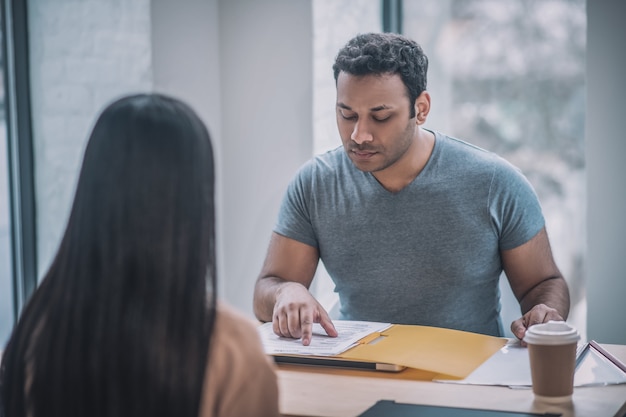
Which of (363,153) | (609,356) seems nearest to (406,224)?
Answer: (363,153)

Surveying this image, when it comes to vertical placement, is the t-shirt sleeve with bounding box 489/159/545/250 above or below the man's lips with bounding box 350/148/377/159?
below

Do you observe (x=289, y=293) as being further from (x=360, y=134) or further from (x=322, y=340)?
(x=360, y=134)

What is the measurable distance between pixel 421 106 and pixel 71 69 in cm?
124

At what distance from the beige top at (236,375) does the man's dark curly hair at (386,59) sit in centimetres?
113

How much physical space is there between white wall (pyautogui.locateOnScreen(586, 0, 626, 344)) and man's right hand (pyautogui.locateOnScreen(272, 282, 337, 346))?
3.83 ft

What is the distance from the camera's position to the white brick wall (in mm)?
2678

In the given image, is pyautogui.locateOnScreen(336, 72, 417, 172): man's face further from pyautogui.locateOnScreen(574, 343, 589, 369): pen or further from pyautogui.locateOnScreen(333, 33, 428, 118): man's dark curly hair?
pyautogui.locateOnScreen(574, 343, 589, 369): pen

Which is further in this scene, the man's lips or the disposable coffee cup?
the man's lips

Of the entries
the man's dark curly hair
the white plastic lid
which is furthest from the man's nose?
the white plastic lid

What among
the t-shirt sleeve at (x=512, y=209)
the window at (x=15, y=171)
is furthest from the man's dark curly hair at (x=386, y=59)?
the window at (x=15, y=171)

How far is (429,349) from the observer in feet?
4.92

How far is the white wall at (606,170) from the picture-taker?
7.83ft

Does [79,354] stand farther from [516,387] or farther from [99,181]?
[516,387]

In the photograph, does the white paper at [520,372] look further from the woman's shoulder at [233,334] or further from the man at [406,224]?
the woman's shoulder at [233,334]
